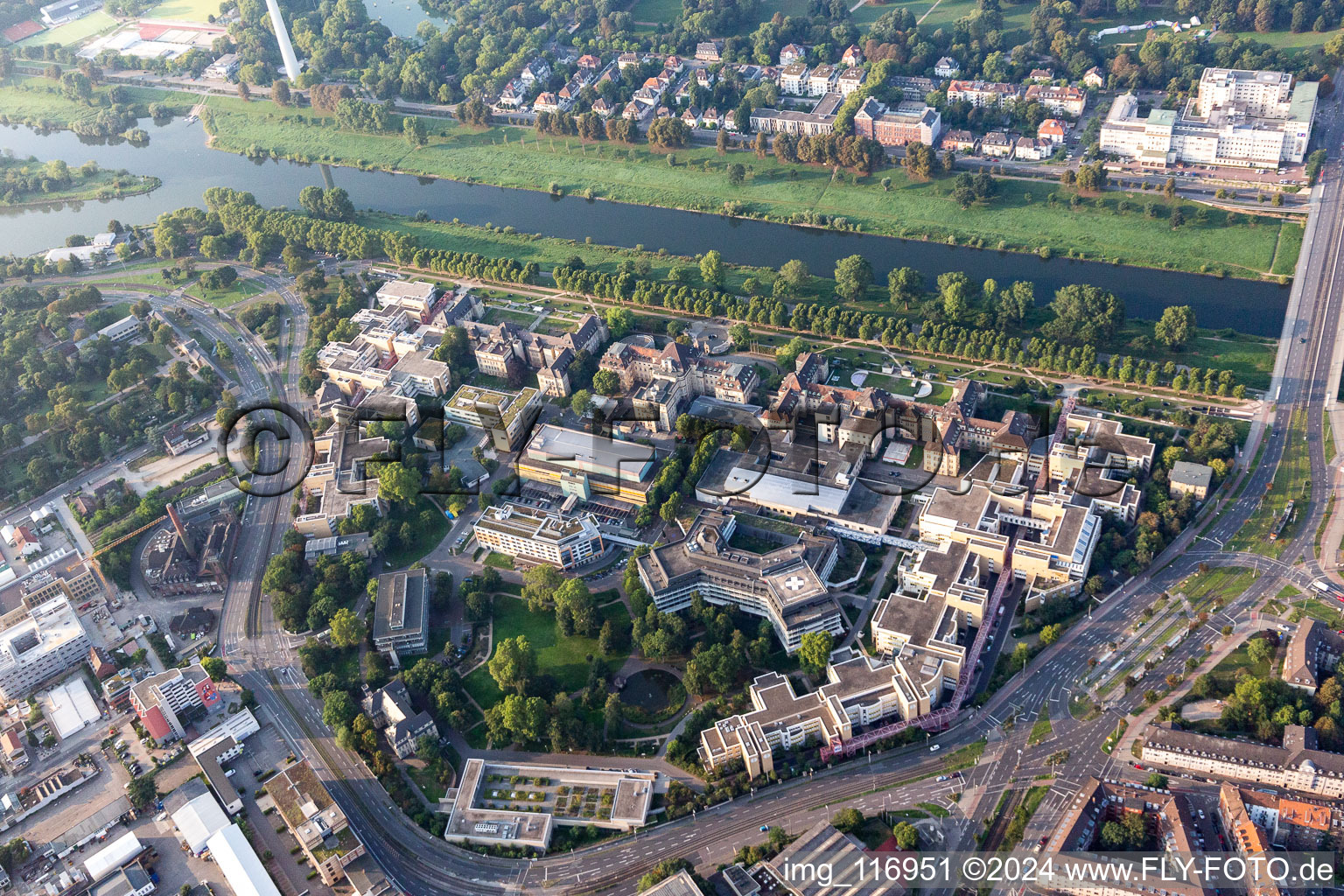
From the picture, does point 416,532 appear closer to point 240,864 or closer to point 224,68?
point 240,864

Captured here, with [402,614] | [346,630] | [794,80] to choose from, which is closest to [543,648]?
[402,614]

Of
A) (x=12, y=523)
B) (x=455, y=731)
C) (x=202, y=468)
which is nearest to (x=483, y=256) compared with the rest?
(x=202, y=468)

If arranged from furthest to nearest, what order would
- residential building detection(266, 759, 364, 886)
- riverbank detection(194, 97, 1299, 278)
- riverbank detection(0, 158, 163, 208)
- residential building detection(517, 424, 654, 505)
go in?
riverbank detection(0, 158, 163, 208) < riverbank detection(194, 97, 1299, 278) < residential building detection(517, 424, 654, 505) < residential building detection(266, 759, 364, 886)

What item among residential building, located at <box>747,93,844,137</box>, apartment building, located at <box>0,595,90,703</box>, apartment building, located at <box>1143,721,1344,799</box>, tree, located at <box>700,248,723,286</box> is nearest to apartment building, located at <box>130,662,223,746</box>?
apartment building, located at <box>0,595,90,703</box>

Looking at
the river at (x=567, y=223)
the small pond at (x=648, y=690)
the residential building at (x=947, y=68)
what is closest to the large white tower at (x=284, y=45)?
the river at (x=567, y=223)

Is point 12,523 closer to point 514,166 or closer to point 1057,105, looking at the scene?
point 514,166

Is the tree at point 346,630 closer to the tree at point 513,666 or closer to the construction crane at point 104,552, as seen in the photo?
the tree at point 513,666

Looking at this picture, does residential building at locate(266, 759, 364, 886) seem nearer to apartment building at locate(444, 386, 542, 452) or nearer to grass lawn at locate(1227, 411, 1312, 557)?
apartment building at locate(444, 386, 542, 452)
